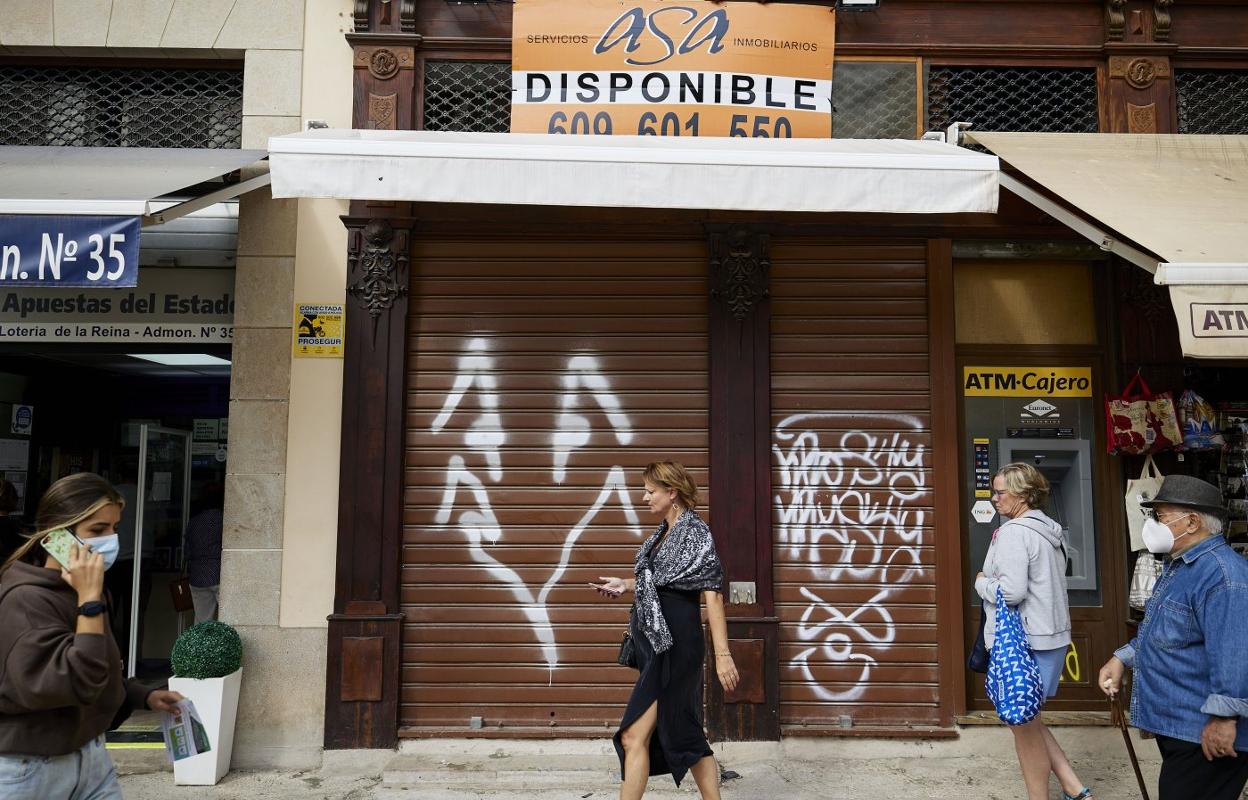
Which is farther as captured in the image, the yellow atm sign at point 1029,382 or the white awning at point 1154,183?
the yellow atm sign at point 1029,382

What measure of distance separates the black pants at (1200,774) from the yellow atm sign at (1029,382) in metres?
3.23

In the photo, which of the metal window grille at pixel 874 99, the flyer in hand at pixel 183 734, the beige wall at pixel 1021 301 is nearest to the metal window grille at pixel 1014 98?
the metal window grille at pixel 874 99

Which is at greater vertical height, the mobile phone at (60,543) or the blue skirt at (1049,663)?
the mobile phone at (60,543)

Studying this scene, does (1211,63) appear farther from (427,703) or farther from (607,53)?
(427,703)

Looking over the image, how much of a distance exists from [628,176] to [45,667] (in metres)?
3.55

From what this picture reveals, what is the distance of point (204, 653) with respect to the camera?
212 inches

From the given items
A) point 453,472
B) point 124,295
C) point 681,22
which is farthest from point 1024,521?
point 124,295

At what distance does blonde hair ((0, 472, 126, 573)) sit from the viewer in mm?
2791

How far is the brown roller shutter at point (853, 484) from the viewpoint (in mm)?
5883

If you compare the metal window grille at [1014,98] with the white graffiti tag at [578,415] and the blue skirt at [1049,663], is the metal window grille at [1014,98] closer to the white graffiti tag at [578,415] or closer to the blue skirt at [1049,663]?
the white graffiti tag at [578,415]

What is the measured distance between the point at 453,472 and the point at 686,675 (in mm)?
2523

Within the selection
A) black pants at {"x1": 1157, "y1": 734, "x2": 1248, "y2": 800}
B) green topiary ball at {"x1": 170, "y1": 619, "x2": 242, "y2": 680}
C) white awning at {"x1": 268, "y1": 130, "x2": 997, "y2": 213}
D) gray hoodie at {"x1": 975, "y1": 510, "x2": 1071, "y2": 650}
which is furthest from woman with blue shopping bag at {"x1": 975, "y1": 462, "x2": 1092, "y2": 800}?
green topiary ball at {"x1": 170, "y1": 619, "x2": 242, "y2": 680}

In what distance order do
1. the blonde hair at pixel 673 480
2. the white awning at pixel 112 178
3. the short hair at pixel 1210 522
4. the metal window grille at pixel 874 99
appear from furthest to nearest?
1. the metal window grille at pixel 874 99
2. the white awning at pixel 112 178
3. the blonde hair at pixel 673 480
4. the short hair at pixel 1210 522

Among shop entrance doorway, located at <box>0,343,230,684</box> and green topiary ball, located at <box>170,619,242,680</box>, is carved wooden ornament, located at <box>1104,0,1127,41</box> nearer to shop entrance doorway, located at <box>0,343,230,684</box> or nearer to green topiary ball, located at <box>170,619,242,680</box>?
shop entrance doorway, located at <box>0,343,230,684</box>
